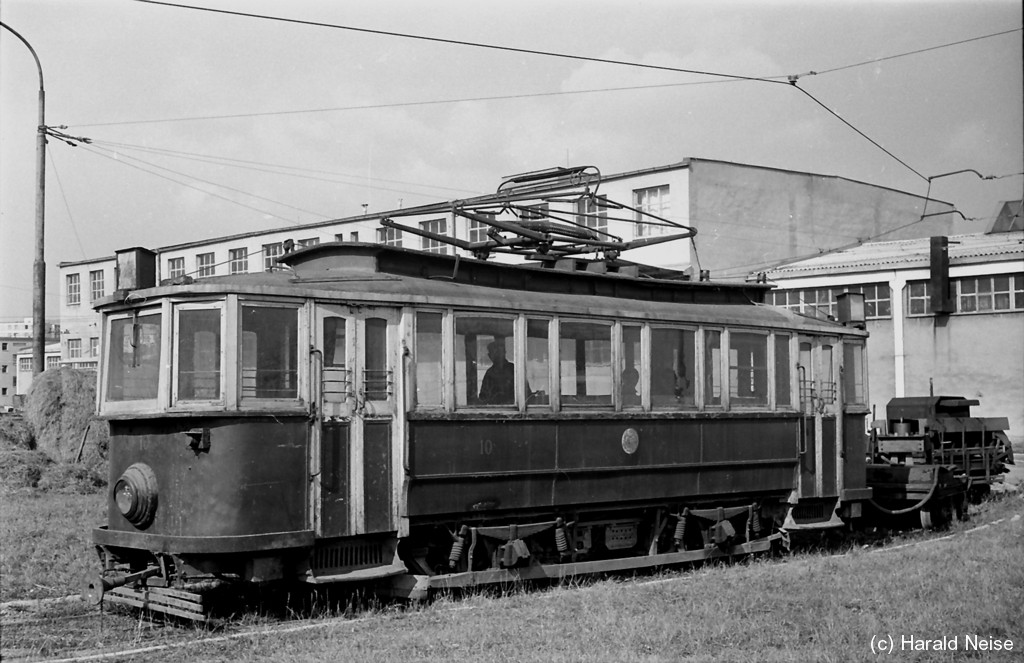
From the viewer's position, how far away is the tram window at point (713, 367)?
12652mm

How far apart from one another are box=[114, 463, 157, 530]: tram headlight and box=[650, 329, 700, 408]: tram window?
5379 millimetres

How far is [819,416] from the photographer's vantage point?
46.0 ft

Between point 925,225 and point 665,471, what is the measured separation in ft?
118

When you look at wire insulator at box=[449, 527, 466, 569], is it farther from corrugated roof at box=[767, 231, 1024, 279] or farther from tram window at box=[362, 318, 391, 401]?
corrugated roof at box=[767, 231, 1024, 279]

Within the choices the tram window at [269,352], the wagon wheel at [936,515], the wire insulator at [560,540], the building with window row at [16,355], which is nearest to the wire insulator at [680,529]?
the wire insulator at [560,540]

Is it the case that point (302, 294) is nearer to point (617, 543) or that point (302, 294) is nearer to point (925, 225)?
point (617, 543)

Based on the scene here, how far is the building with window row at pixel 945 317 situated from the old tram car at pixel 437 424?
16777 millimetres

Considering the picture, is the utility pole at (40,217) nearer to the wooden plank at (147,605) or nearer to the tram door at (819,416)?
the wooden plank at (147,605)

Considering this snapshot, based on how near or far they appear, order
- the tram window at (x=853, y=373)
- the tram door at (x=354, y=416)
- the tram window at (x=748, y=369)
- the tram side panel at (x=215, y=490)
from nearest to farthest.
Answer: the tram side panel at (x=215, y=490)
the tram door at (x=354, y=416)
the tram window at (x=748, y=369)
the tram window at (x=853, y=373)

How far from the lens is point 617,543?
11961 mm

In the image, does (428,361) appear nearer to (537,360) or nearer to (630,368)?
(537,360)

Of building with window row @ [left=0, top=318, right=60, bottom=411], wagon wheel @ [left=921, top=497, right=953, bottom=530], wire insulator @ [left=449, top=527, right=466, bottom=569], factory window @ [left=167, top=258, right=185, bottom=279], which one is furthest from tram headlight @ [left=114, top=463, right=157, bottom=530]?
building with window row @ [left=0, top=318, right=60, bottom=411]

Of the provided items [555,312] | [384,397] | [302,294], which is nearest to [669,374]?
[555,312]

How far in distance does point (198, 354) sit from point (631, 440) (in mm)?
4797
